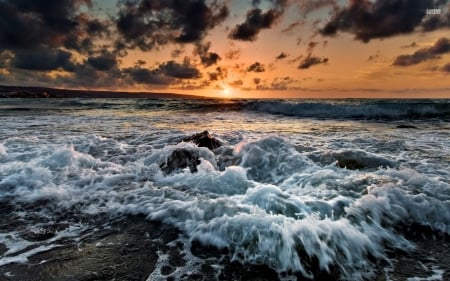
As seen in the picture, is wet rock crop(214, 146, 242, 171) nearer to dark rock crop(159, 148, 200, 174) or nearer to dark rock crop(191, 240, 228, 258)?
dark rock crop(159, 148, 200, 174)

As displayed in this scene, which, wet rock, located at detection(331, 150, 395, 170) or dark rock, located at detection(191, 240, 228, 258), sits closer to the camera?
dark rock, located at detection(191, 240, 228, 258)

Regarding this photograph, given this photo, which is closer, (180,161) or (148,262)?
(148,262)

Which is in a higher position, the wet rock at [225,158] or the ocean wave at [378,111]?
the ocean wave at [378,111]

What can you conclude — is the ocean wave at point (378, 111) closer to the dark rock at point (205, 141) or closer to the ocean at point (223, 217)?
the dark rock at point (205, 141)

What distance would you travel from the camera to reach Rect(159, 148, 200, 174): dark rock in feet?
22.3

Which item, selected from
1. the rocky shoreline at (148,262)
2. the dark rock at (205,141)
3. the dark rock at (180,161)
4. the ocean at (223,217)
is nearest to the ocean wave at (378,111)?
the dark rock at (205,141)

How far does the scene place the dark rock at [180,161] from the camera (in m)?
6.79

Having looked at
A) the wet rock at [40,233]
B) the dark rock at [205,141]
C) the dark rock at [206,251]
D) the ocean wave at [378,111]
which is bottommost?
the wet rock at [40,233]

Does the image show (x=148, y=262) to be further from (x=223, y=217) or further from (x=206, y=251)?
(x=223, y=217)

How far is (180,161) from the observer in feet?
23.2

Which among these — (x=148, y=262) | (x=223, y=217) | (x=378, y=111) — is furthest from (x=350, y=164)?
(x=378, y=111)

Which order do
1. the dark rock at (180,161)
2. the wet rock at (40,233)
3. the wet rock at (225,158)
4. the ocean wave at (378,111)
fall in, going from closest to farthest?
the wet rock at (40,233), the dark rock at (180,161), the wet rock at (225,158), the ocean wave at (378,111)

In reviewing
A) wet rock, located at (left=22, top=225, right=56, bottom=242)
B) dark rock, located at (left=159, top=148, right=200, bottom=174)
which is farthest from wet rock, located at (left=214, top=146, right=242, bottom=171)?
wet rock, located at (left=22, top=225, right=56, bottom=242)

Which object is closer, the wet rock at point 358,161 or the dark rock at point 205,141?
the wet rock at point 358,161
